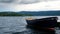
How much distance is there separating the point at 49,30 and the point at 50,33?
0.55 ft

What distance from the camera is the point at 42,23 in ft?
17.5

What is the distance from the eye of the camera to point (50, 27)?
5195mm

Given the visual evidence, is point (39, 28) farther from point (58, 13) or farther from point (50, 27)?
point (58, 13)

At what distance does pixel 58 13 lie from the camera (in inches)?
218

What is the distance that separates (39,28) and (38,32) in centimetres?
23

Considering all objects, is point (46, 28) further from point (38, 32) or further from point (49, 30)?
point (38, 32)

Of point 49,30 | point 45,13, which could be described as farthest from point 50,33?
point 45,13

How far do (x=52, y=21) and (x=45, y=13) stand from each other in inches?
14.6

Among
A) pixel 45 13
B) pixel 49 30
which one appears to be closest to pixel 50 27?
pixel 49 30

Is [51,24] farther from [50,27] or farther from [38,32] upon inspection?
[38,32]

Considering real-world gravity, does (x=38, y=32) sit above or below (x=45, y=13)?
below

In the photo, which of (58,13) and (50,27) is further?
(58,13)

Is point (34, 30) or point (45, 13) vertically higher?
point (45, 13)

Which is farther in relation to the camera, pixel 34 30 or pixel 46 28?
pixel 34 30
